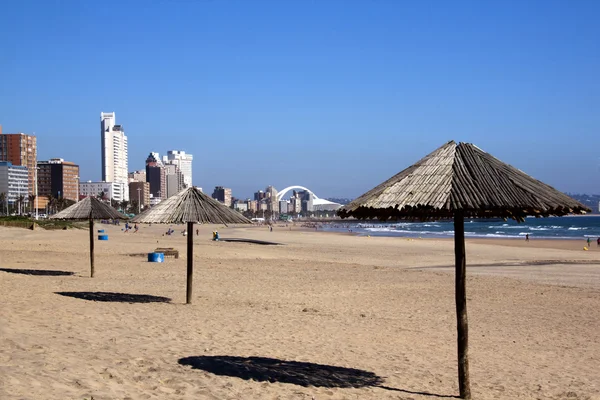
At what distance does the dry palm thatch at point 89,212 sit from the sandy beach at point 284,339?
1685 millimetres

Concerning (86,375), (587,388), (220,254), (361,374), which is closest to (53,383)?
(86,375)

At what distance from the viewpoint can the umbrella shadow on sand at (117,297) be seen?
12531 mm

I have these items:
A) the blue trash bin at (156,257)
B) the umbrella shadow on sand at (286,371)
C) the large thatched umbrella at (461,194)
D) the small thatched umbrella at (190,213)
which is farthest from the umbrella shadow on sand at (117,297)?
the blue trash bin at (156,257)

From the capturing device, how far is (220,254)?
29141 millimetres

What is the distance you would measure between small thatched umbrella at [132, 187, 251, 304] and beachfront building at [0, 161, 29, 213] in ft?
504

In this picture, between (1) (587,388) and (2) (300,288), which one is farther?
(2) (300,288)

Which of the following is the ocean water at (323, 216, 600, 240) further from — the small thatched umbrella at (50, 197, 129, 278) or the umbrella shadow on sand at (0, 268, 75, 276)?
the umbrella shadow on sand at (0, 268, 75, 276)

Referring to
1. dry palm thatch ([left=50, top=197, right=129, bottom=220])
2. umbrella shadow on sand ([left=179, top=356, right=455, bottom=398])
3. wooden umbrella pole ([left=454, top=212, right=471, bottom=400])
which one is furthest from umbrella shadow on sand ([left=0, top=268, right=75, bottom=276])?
wooden umbrella pole ([left=454, top=212, right=471, bottom=400])

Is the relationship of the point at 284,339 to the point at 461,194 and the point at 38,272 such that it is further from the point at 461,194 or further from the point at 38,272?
the point at 38,272

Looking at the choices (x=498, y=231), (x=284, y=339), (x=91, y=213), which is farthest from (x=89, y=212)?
(x=498, y=231)

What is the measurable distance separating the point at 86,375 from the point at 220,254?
23.1m

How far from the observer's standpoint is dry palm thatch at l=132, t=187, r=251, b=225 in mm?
12664

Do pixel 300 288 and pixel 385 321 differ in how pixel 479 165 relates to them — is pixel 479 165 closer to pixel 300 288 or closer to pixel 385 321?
pixel 385 321

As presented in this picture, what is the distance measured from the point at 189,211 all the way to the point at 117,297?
2.40 metres
